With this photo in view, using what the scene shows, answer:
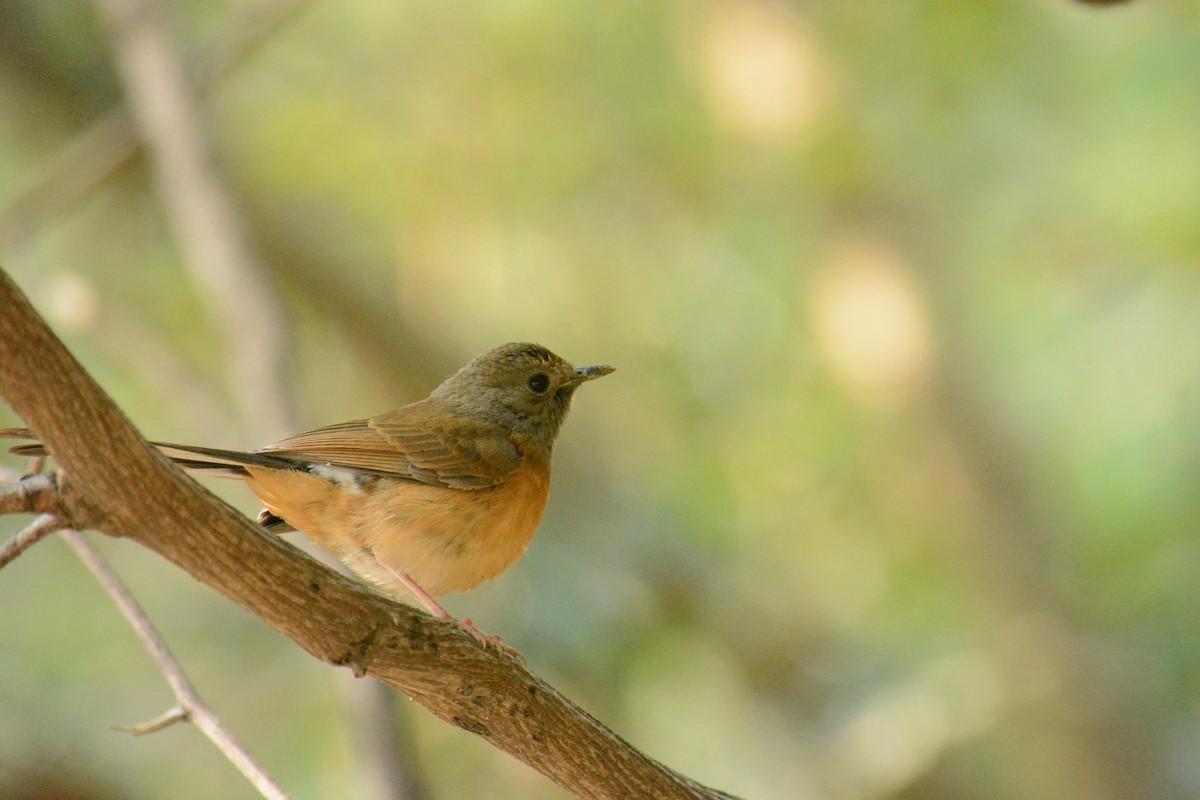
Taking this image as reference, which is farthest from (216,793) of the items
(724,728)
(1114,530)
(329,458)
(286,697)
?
(1114,530)

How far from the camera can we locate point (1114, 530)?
698 cm

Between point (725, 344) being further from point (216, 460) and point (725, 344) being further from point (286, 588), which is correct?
point (286, 588)

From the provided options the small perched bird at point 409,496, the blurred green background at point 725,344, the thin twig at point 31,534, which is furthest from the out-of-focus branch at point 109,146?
the thin twig at point 31,534

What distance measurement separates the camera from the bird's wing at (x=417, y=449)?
12.3 feet

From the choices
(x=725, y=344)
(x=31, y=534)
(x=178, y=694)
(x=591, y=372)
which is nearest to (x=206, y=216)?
(x=591, y=372)

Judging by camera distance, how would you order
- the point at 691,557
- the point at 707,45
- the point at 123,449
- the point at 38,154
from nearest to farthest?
the point at 123,449, the point at 691,557, the point at 707,45, the point at 38,154

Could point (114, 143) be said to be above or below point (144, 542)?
above

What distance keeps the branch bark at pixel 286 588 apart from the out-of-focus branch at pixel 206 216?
3.15 meters

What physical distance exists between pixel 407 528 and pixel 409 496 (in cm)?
11

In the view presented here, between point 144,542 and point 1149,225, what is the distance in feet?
19.9

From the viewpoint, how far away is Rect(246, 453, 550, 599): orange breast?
3.70 meters

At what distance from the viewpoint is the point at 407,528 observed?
147 inches

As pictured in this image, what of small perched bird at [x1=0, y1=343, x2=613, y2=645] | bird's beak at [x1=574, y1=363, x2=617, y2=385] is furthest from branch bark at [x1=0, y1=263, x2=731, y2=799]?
bird's beak at [x1=574, y1=363, x2=617, y2=385]

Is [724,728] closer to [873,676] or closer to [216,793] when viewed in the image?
[873,676]
